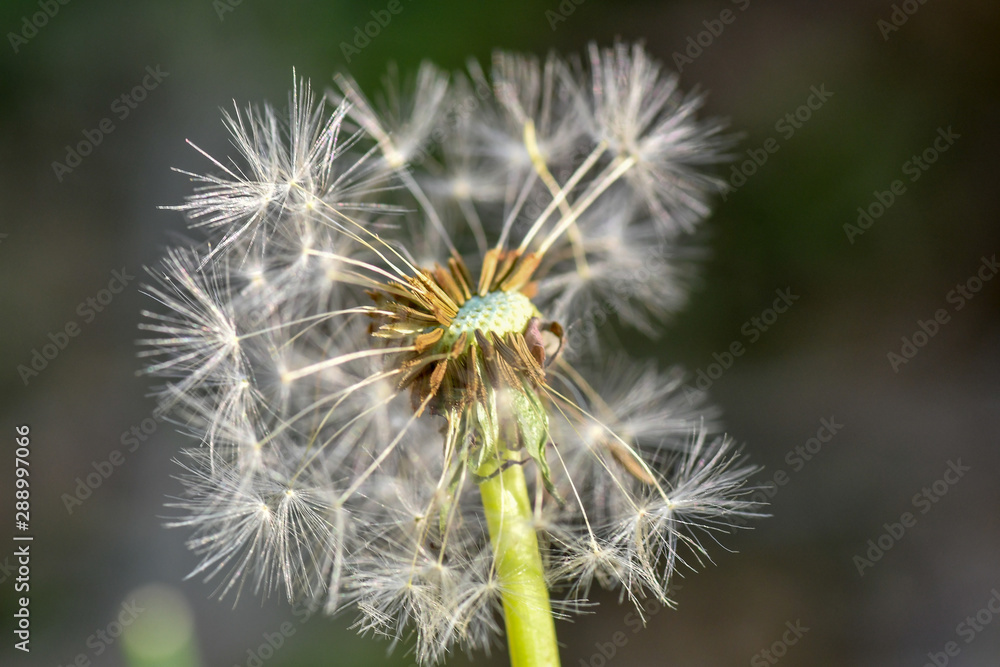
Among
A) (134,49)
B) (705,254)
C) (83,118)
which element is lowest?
(83,118)

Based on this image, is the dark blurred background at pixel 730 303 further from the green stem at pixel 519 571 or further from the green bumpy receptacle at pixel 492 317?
the green bumpy receptacle at pixel 492 317

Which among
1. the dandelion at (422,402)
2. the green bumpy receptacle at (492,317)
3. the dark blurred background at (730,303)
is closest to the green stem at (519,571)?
the dandelion at (422,402)

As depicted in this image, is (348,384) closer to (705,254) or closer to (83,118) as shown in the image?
(705,254)

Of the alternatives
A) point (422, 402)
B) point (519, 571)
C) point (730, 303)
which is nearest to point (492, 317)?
point (422, 402)

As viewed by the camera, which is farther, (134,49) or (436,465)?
(134,49)

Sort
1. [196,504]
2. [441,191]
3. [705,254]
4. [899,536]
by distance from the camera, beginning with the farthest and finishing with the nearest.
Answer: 1. [705,254]
2. [899,536]
3. [441,191]
4. [196,504]

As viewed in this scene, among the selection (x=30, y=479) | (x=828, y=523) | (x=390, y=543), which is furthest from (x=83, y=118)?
(x=828, y=523)

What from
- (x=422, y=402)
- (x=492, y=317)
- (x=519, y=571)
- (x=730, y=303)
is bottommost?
(x=519, y=571)

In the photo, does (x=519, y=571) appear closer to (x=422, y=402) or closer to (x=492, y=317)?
(x=422, y=402)
